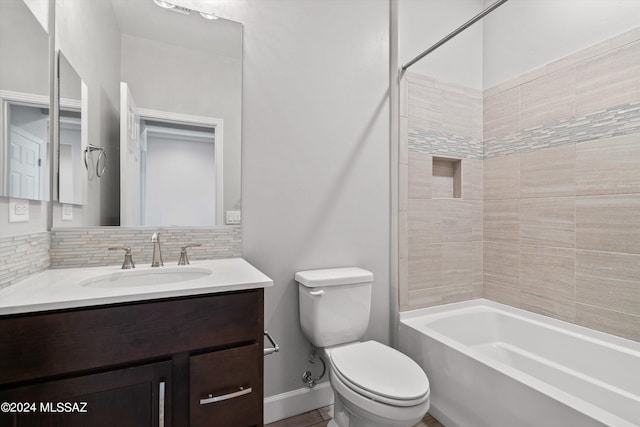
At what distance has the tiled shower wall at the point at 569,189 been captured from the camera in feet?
5.31

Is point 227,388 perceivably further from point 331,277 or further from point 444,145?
point 444,145

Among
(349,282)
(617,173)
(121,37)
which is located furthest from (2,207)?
(617,173)

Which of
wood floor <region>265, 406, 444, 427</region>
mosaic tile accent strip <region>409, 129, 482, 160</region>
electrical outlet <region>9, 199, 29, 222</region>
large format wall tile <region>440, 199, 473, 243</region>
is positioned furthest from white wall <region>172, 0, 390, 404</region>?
electrical outlet <region>9, 199, 29, 222</region>

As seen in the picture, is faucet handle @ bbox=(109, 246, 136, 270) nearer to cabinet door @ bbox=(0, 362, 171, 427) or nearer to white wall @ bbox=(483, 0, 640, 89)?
cabinet door @ bbox=(0, 362, 171, 427)

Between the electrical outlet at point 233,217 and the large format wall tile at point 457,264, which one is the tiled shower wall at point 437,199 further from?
the electrical outlet at point 233,217

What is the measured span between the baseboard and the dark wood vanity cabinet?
58 cm

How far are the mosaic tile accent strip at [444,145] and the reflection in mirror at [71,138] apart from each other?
5.81ft

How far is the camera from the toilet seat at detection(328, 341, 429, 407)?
1.20 meters

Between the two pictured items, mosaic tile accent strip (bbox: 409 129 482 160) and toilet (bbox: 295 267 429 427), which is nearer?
toilet (bbox: 295 267 429 427)

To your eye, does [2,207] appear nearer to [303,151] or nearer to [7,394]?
[7,394]

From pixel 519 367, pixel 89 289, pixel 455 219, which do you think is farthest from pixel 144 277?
pixel 519 367

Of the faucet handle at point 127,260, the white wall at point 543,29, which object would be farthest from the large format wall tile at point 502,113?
the faucet handle at point 127,260

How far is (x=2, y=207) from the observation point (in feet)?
3.37

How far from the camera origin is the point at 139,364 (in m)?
0.98
